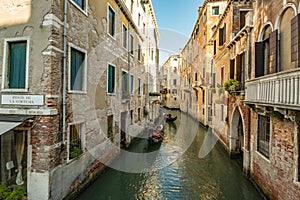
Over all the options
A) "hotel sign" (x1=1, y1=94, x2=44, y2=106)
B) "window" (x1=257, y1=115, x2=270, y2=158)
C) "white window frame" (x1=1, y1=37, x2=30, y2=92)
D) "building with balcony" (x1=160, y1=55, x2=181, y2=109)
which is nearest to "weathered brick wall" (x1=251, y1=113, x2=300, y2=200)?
"window" (x1=257, y1=115, x2=270, y2=158)

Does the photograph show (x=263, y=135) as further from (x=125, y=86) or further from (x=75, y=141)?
(x=125, y=86)

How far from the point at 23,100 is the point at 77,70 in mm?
1812

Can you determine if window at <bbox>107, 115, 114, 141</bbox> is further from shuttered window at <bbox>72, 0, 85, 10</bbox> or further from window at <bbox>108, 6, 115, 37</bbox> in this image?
shuttered window at <bbox>72, 0, 85, 10</bbox>

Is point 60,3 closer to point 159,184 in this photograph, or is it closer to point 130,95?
point 159,184

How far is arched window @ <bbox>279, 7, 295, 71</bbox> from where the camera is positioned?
514 cm

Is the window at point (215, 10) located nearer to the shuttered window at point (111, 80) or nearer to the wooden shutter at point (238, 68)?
the wooden shutter at point (238, 68)

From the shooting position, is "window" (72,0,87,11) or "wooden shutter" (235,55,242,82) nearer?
"window" (72,0,87,11)

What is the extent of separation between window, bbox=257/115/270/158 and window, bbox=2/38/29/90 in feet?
23.3

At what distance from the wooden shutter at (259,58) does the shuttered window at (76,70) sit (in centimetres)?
579

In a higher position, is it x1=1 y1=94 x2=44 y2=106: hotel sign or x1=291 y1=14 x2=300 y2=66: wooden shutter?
x1=291 y1=14 x2=300 y2=66: wooden shutter

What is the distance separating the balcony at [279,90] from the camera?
160 inches

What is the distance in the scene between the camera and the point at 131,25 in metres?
12.3

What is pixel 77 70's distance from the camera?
6281 millimetres

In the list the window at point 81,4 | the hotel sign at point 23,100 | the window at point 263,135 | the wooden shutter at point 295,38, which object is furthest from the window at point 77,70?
the window at point 263,135
